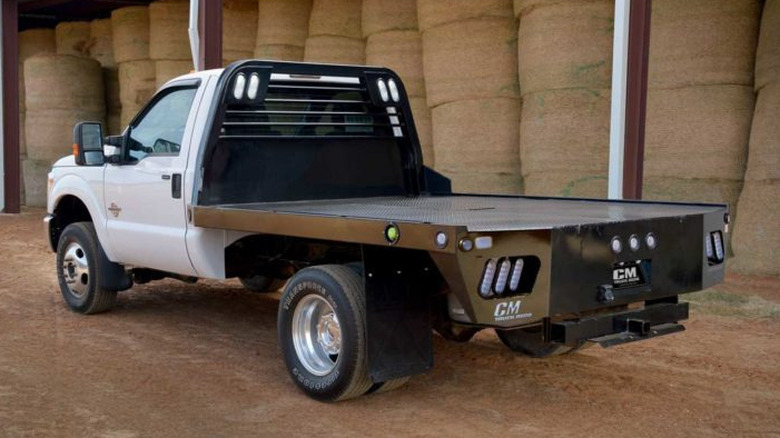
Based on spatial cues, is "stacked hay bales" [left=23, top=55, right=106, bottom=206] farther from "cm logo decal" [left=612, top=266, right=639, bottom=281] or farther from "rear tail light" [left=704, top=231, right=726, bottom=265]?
"cm logo decal" [left=612, top=266, right=639, bottom=281]

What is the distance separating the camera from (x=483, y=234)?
13.3 ft

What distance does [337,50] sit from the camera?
13.1m

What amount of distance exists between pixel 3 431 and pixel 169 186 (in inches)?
86.1

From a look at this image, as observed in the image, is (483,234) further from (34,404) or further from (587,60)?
(587,60)

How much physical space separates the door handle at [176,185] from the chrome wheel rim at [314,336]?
141cm

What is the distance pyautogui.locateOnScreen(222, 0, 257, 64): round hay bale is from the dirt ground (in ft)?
25.5

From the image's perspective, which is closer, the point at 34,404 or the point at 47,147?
the point at 34,404

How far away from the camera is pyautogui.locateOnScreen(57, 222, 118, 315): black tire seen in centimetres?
727

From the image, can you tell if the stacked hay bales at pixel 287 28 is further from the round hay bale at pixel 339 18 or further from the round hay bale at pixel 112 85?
the round hay bale at pixel 112 85

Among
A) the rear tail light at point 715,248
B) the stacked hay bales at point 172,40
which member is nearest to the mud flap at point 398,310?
the rear tail light at point 715,248

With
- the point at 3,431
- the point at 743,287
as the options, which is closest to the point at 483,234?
the point at 3,431

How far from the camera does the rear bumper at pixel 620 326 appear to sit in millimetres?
4516

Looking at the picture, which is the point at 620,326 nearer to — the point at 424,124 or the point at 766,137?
the point at 766,137

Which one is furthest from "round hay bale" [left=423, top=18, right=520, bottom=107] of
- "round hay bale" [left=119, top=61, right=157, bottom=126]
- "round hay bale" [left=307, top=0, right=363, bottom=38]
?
"round hay bale" [left=119, top=61, right=157, bottom=126]
